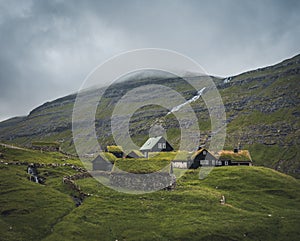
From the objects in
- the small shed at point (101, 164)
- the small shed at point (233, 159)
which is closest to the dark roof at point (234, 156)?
the small shed at point (233, 159)

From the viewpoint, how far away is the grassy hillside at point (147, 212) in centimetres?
4594

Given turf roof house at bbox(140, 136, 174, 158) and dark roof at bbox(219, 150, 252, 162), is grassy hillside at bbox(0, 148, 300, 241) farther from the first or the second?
turf roof house at bbox(140, 136, 174, 158)

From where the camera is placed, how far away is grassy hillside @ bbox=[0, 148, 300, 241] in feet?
151

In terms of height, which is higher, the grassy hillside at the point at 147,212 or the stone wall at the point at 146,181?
the stone wall at the point at 146,181

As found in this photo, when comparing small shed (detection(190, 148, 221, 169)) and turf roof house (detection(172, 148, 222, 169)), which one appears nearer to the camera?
turf roof house (detection(172, 148, 222, 169))

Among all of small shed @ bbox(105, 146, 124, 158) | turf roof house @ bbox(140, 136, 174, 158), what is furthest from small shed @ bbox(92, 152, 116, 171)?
turf roof house @ bbox(140, 136, 174, 158)

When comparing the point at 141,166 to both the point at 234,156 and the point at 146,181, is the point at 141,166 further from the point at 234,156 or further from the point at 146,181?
the point at 234,156

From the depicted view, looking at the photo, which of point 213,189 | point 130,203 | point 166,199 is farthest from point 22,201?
point 213,189

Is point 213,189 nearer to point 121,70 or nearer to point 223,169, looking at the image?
point 223,169

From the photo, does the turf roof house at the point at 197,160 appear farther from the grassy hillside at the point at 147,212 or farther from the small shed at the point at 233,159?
the grassy hillside at the point at 147,212

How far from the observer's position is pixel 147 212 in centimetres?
5375

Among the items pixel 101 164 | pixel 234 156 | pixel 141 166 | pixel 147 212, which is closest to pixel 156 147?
pixel 234 156

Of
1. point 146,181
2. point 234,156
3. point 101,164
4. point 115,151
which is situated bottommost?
point 146,181

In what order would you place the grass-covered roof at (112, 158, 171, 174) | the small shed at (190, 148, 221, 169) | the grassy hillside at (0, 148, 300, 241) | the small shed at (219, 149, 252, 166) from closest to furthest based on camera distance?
the grassy hillside at (0, 148, 300, 241) → the grass-covered roof at (112, 158, 171, 174) → the small shed at (190, 148, 221, 169) → the small shed at (219, 149, 252, 166)
